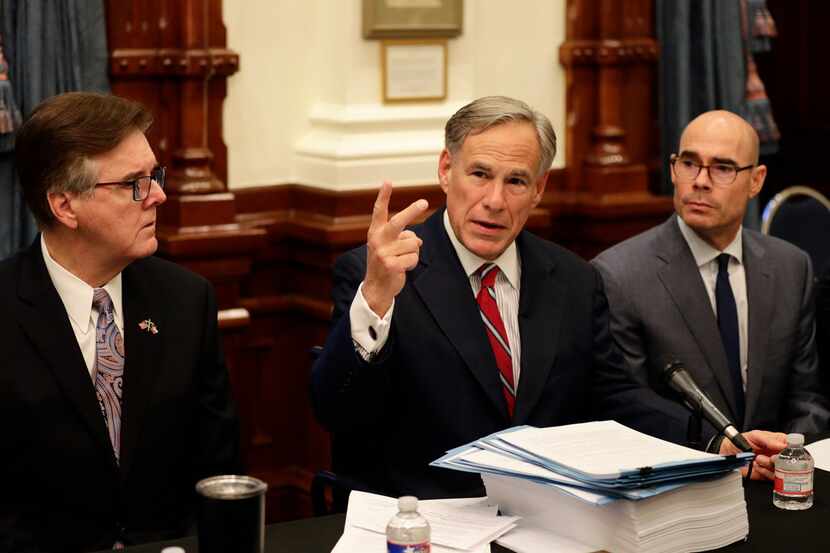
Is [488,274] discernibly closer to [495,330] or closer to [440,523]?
[495,330]

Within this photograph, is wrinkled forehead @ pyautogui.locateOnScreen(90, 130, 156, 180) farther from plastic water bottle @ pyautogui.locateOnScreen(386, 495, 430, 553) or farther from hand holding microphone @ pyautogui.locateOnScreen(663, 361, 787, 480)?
hand holding microphone @ pyautogui.locateOnScreen(663, 361, 787, 480)

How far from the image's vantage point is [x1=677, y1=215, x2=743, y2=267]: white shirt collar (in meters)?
3.94

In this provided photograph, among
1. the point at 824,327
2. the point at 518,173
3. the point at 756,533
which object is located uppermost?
the point at 518,173

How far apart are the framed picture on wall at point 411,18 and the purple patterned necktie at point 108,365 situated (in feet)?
6.86

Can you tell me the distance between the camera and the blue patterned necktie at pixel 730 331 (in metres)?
3.86

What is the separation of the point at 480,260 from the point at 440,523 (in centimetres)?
85

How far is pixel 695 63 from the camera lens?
5.60 meters

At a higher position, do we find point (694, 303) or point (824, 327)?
point (694, 303)

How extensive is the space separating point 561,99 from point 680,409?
7.40 feet

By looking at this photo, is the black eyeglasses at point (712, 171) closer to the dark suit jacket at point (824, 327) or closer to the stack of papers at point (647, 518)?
the dark suit jacket at point (824, 327)

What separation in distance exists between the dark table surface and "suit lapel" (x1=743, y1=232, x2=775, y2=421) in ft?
3.46

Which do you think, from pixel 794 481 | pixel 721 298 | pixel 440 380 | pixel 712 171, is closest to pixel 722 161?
pixel 712 171

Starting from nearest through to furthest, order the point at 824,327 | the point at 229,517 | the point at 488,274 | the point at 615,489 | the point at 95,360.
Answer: the point at 229,517, the point at 615,489, the point at 95,360, the point at 488,274, the point at 824,327

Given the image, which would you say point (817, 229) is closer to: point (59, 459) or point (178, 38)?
point (178, 38)
